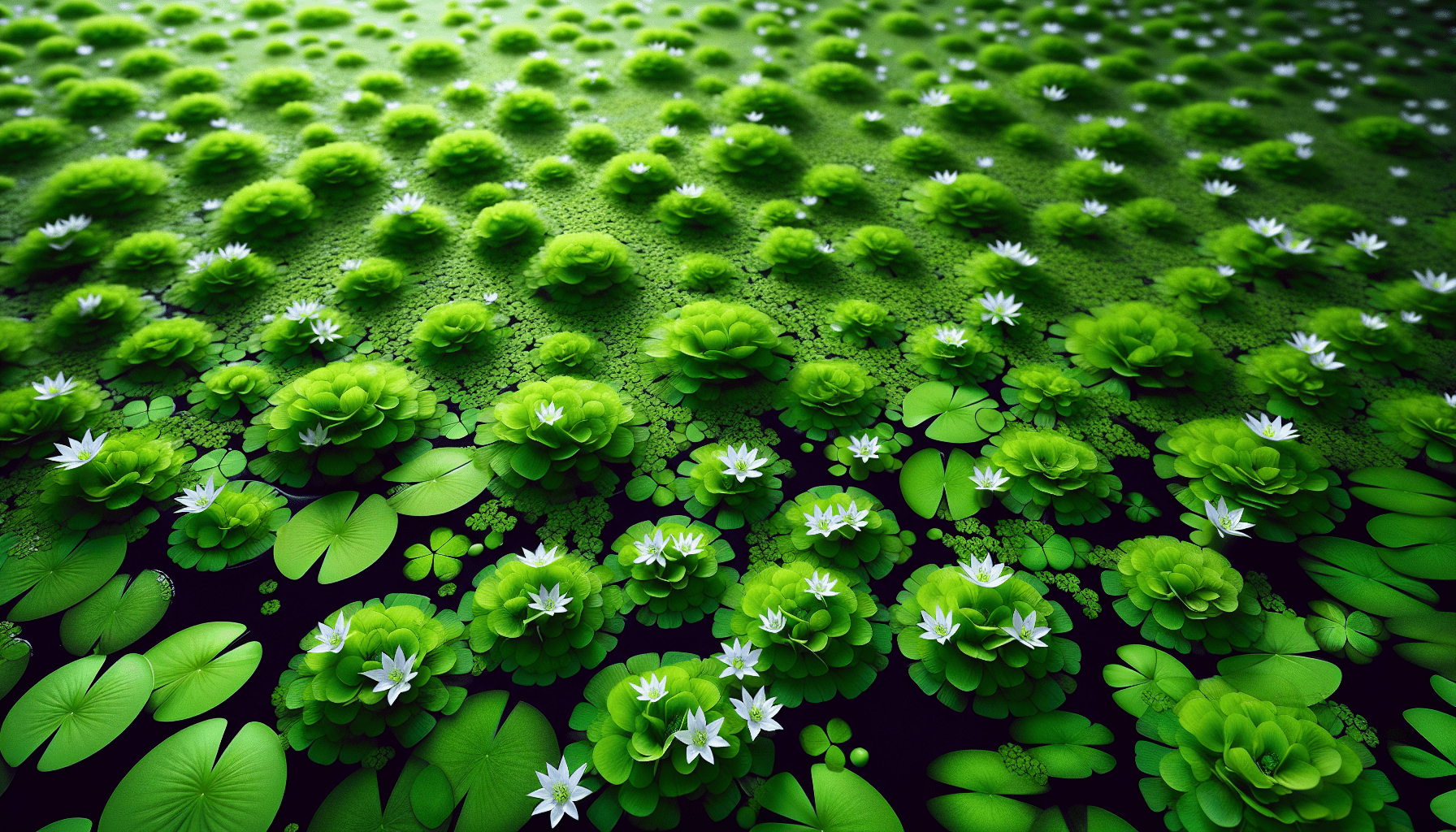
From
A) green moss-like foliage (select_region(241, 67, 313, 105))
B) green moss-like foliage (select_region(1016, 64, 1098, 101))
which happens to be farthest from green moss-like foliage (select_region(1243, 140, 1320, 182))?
green moss-like foliage (select_region(241, 67, 313, 105))

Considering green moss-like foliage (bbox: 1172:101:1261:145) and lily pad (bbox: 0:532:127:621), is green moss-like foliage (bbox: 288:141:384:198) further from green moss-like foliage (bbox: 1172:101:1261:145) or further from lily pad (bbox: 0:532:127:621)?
green moss-like foliage (bbox: 1172:101:1261:145)

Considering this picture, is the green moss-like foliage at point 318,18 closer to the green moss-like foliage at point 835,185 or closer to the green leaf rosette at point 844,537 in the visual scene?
the green moss-like foliage at point 835,185

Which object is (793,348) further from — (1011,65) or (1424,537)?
(1011,65)

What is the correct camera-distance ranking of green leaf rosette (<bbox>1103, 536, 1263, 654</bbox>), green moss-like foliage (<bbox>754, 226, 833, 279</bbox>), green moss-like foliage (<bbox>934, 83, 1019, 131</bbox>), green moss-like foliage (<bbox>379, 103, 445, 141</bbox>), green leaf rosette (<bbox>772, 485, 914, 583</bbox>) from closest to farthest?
1. green leaf rosette (<bbox>1103, 536, 1263, 654</bbox>)
2. green leaf rosette (<bbox>772, 485, 914, 583</bbox>)
3. green moss-like foliage (<bbox>754, 226, 833, 279</bbox>)
4. green moss-like foliage (<bbox>379, 103, 445, 141</bbox>)
5. green moss-like foliage (<bbox>934, 83, 1019, 131</bbox>)

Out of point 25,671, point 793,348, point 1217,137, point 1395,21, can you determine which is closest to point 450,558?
point 25,671

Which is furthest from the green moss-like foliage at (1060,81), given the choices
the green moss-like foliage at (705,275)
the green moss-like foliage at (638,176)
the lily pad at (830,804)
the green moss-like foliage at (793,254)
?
the lily pad at (830,804)
